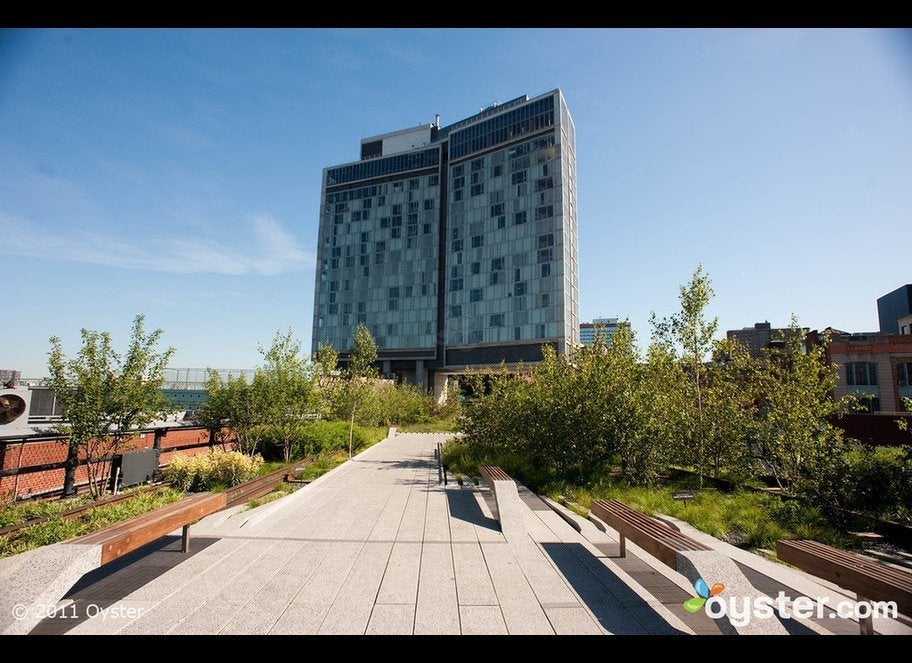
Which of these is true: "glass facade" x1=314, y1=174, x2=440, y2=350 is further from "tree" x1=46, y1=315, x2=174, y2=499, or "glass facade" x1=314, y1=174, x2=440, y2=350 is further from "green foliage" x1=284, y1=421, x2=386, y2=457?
"tree" x1=46, y1=315, x2=174, y2=499

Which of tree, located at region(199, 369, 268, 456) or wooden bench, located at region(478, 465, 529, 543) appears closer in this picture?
wooden bench, located at region(478, 465, 529, 543)

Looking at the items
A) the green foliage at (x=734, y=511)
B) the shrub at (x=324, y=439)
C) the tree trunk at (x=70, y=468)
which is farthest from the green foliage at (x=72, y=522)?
the green foliage at (x=734, y=511)

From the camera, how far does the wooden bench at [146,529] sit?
3.94 meters

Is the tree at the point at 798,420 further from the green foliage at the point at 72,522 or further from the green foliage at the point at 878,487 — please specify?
the green foliage at the point at 72,522

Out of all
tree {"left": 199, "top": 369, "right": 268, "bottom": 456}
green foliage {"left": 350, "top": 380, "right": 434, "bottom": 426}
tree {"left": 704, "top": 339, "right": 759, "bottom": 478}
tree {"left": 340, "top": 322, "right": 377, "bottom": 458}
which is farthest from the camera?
green foliage {"left": 350, "top": 380, "right": 434, "bottom": 426}

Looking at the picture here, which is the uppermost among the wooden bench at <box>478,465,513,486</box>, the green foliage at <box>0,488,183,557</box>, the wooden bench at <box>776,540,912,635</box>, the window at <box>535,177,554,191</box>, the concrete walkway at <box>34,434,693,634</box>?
the window at <box>535,177,554,191</box>

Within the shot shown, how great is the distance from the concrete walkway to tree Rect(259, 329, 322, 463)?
8502 millimetres

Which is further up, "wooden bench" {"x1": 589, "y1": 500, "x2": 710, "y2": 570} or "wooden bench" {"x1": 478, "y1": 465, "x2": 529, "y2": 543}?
"wooden bench" {"x1": 589, "y1": 500, "x2": 710, "y2": 570}

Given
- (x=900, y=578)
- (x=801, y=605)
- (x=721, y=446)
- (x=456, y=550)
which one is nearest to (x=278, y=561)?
(x=456, y=550)

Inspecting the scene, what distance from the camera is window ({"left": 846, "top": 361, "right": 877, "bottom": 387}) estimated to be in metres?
30.7

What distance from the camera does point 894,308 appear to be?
86.4 metres

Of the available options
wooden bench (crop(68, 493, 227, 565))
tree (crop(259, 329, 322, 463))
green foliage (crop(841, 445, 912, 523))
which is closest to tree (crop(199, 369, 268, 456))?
tree (crop(259, 329, 322, 463))

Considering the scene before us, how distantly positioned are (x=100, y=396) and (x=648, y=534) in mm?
11723

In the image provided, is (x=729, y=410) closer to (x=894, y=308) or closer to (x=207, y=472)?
(x=207, y=472)
